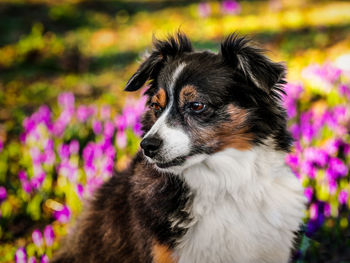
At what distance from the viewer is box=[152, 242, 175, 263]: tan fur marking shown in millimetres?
2912

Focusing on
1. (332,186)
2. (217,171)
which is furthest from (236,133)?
(332,186)

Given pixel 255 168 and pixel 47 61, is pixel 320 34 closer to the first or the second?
pixel 47 61

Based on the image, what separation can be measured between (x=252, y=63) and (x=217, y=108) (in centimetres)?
41

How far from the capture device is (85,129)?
225 inches

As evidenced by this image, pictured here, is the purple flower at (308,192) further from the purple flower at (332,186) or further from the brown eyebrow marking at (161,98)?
the brown eyebrow marking at (161,98)

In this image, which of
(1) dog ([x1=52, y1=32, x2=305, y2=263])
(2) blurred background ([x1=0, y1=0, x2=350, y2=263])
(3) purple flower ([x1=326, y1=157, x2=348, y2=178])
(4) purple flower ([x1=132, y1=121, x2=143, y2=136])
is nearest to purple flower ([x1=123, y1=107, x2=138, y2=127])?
(2) blurred background ([x1=0, y1=0, x2=350, y2=263])

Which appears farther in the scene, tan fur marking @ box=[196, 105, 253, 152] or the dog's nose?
tan fur marking @ box=[196, 105, 253, 152]

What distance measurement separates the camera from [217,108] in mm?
3033

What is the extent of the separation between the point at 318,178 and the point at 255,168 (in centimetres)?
148

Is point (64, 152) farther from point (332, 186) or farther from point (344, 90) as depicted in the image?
point (344, 90)

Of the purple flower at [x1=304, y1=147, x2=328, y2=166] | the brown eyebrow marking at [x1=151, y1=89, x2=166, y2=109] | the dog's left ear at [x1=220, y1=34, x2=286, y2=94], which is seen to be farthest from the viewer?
the purple flower at [x1=304, y1=147, x2=328, y2=166]

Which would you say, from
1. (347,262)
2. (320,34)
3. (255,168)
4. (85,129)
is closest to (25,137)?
(85,129)

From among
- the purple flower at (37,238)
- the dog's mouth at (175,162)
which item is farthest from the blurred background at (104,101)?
the dog's mouth at (175,162)

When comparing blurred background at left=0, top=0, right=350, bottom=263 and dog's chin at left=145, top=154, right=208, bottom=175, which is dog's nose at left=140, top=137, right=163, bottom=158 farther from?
blurred background at left=0, top=0, right=350, bottom=263
